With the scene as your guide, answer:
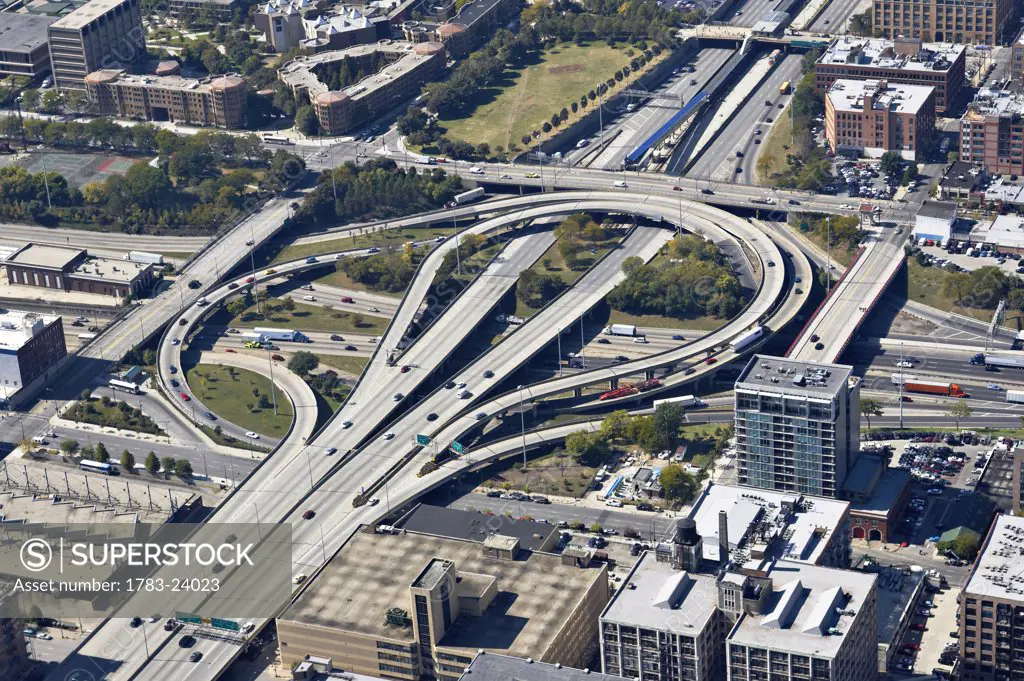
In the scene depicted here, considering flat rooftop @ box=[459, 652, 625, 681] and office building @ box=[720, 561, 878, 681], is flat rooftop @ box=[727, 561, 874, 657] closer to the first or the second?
office building @ box=[720, 561, 878, 681]

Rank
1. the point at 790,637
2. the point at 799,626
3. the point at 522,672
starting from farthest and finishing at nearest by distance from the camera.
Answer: the point at 799,626 → the point at 522,672 → the point at 790,637

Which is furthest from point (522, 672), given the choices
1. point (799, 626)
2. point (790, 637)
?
point (799, 626)

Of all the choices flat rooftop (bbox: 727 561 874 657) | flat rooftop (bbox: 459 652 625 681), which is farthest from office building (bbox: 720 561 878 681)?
flat rooftop (bbox: 459 652 625 681)

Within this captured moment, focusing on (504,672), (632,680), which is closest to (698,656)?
(632,680)

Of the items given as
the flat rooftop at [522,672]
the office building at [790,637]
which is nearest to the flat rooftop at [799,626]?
the office building at [790,637]

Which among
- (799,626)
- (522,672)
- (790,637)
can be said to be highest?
(799,626)

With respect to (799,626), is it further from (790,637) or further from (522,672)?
(522,672)

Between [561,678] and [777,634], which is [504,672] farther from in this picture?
[777,634]

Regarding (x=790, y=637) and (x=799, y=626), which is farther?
(x=799, y=626)
